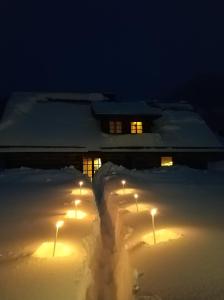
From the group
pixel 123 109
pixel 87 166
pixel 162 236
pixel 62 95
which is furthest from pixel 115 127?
pixel 162 236

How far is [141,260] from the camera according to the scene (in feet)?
16.8

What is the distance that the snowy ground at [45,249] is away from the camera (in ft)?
14.3

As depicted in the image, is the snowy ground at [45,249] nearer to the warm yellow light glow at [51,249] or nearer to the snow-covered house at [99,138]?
the warm yellow light glow at [51,249]

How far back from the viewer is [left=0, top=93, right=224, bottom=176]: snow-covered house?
81.1 feet

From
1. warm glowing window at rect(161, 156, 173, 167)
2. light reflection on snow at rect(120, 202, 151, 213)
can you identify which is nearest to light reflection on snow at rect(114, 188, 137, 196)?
light reflection on snow at rect(120, 202, 151, 213)

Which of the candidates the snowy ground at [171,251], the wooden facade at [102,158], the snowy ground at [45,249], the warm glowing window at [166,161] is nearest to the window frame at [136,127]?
the wooden facade at [102,158]

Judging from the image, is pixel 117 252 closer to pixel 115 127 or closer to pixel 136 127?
pixel 115 127

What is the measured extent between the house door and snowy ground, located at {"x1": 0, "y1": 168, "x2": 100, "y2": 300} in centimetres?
1385

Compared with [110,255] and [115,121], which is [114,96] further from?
[110,255]

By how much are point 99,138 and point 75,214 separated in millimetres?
17189

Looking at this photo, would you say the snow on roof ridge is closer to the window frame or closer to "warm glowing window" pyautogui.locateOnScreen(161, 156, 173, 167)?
the window frame

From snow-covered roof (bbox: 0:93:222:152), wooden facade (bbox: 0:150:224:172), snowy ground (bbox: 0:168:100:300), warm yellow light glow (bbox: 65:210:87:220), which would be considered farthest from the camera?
wooden facade (bbox: 0:150:224:172)

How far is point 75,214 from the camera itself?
8.66 meters

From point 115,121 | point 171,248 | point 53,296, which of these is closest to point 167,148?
point 115,121
